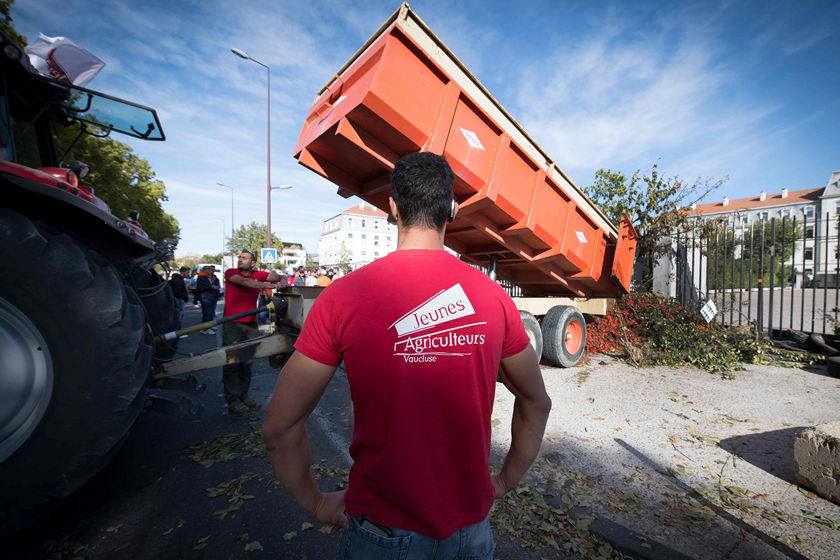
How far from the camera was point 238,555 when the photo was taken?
97.1 inches

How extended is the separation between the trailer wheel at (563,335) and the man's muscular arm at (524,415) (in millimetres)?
5481

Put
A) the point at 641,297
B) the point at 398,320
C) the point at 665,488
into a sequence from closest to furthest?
the point at 398,320 < the point at 665,488 < the point at 641,297

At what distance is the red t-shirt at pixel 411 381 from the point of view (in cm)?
115

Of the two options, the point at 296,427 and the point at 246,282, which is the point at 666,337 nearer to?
the point at 246,282

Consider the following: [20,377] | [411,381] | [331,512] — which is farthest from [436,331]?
[20,377]

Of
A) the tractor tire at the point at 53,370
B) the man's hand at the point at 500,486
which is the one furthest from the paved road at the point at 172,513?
the man's hand at the point at 500,486

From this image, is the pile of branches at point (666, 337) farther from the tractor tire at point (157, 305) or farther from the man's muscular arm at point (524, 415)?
the tractor tire at point (157, 305)

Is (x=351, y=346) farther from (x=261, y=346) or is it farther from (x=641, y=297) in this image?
(x=641, y=297)

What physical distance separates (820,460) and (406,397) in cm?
391

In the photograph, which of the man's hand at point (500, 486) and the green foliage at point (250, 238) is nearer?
the man's hand at point (500, 486)

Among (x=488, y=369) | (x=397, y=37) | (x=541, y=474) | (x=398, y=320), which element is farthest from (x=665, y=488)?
(x=397, y=37)

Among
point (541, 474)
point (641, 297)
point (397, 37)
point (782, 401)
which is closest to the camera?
point (541, 474)

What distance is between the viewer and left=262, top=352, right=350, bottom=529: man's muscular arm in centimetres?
121

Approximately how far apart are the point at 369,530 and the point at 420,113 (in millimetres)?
3829
